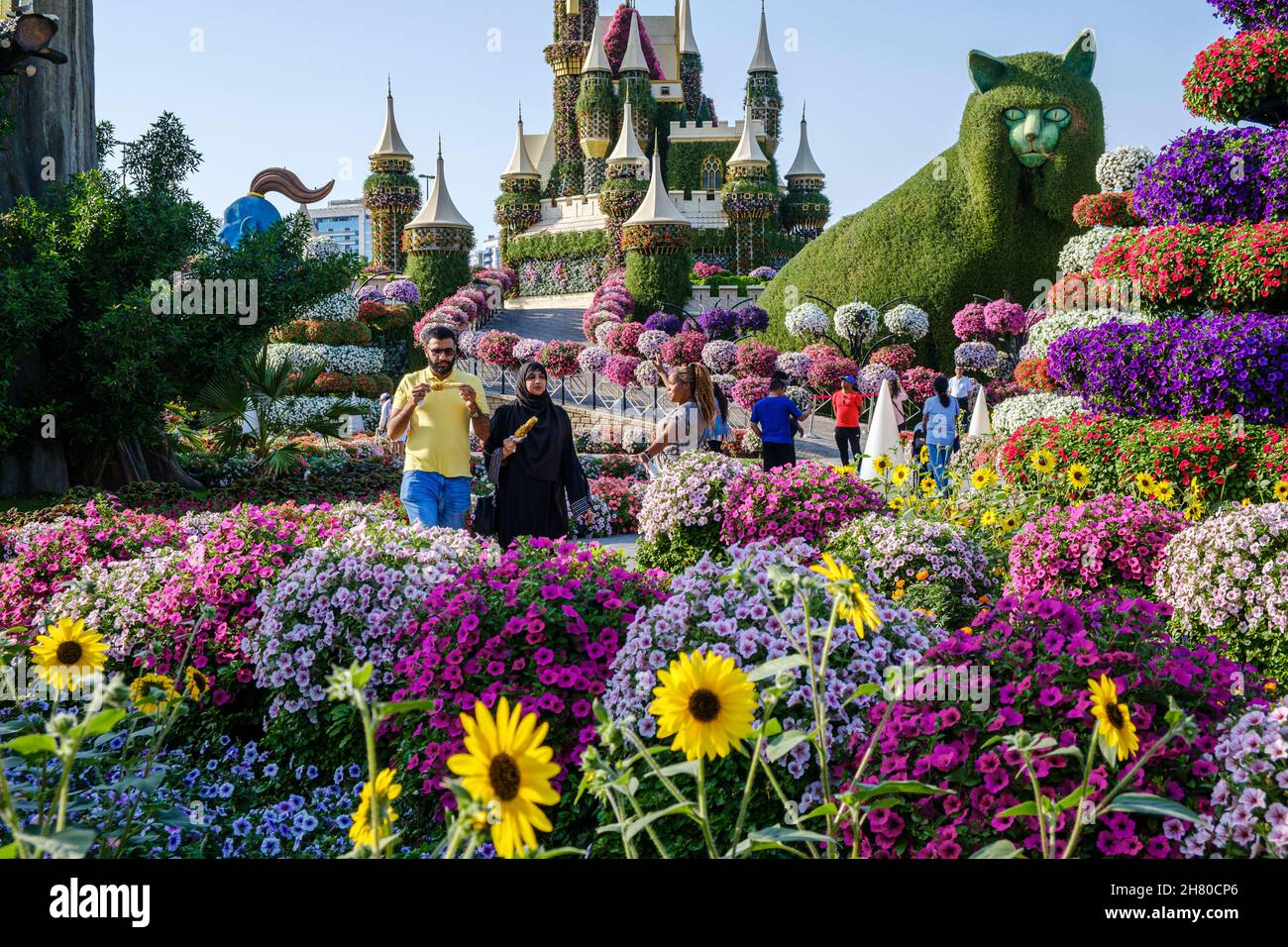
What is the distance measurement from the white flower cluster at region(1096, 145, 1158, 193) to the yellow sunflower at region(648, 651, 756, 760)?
19357 millimetres

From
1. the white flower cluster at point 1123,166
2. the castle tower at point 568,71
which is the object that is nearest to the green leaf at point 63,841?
the white flower cluster at point 1123,166

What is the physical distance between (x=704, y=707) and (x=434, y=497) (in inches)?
190

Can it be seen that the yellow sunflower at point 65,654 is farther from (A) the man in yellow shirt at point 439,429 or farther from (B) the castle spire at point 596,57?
(B) the castle spire at point 596,57

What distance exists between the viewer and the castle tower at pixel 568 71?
50812mm

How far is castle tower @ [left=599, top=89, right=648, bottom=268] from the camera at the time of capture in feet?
137

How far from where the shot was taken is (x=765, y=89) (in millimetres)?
52406

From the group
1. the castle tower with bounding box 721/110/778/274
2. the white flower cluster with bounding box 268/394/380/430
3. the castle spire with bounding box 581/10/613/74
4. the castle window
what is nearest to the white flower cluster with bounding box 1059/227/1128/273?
the white flower cluster with bounding box 268/394/380/430

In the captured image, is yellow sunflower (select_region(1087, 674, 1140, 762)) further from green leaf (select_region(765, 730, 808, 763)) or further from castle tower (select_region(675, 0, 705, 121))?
castle tower (select_region(675, 0, 705, 121))

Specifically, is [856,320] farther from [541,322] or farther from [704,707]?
[704,707]

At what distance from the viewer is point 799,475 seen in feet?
23.2

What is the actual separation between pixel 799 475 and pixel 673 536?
1193 mm
